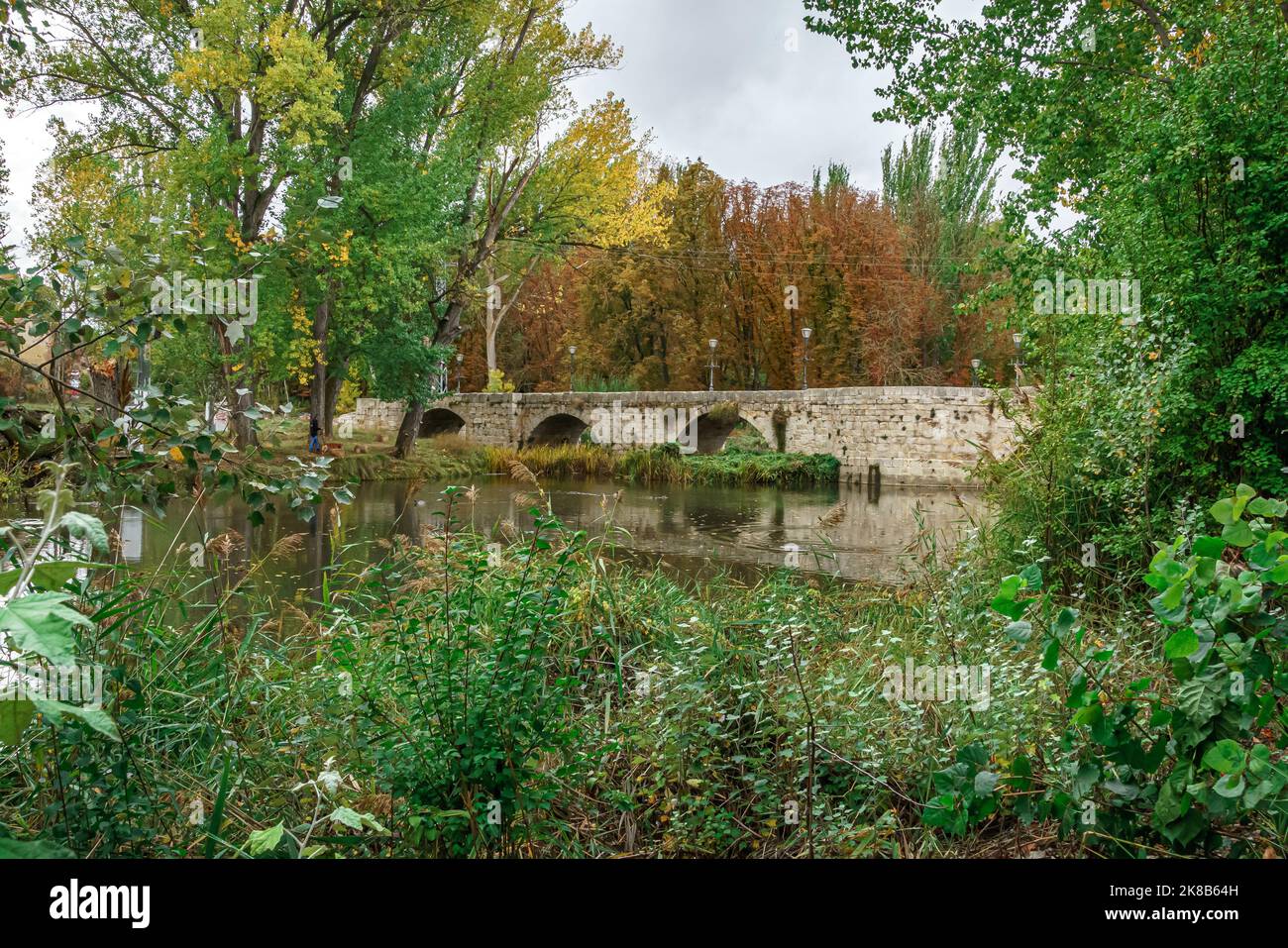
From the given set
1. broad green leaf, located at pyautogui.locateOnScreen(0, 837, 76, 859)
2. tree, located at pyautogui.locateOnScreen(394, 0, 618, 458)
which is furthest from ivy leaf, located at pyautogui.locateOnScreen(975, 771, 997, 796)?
tree, located at pyautogui.locateOnScreen(394, 0, 618, 458)

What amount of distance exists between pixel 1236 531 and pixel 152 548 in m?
8.32

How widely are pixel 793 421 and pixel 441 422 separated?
1220 cm

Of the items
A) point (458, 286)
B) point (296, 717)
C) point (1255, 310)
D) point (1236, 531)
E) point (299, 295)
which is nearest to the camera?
point (1236, 531)

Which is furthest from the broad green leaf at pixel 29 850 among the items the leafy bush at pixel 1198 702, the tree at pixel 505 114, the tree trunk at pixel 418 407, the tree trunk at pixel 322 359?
the tree trunk at pixel 418 407

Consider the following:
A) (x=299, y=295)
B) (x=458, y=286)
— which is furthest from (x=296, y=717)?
(x=458, y=286)

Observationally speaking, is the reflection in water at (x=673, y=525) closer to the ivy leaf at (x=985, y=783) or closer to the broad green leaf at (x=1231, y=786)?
the ivy leaf at (x=985, y=783)

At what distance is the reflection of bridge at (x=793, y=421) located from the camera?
2250cm

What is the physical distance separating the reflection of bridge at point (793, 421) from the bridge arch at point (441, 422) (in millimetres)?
933

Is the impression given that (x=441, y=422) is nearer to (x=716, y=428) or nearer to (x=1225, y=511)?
(x=716, y=428)

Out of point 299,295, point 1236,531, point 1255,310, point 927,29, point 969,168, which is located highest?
point 969,168

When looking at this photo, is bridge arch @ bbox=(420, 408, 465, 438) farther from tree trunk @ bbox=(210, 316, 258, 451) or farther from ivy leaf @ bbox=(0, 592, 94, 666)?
ivy leaf @ bbox=(0, 592, 94, 666)

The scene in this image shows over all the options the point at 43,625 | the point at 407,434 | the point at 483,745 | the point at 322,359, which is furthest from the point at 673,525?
the point at 43,625

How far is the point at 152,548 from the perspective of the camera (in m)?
8.25
